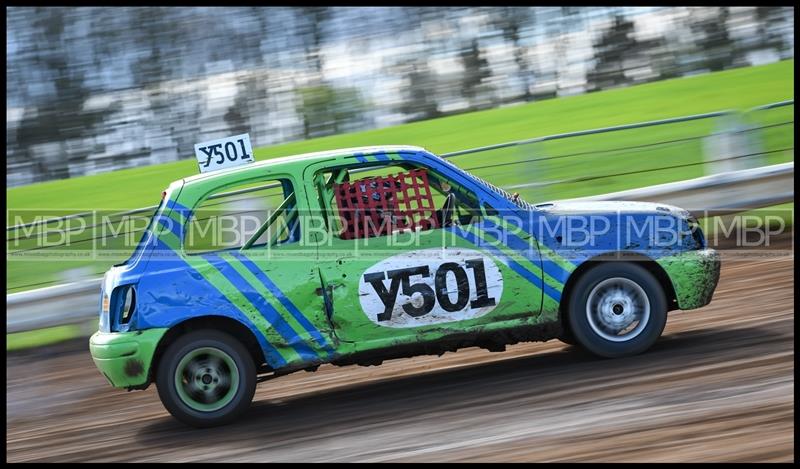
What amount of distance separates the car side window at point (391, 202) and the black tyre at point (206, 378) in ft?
3.52

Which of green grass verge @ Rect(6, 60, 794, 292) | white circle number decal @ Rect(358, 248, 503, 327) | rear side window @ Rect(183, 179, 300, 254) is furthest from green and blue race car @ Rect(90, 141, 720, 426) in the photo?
green grass verge @ Rect(6, 60, 794, 292)

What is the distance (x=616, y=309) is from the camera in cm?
690

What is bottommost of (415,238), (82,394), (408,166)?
(82,394)

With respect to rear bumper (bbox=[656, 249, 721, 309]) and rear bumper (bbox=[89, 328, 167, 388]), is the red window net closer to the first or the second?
rear bumper (bbox=[89, 328, 167, 388])

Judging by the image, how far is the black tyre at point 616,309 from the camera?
6.84 metres

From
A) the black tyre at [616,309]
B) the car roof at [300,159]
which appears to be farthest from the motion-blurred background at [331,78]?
the black tyre at [616,309]

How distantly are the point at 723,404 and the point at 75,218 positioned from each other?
7.46 m

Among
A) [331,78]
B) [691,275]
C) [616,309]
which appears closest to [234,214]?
[616,309]

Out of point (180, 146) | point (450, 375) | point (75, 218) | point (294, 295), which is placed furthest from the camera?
point (180, 146)

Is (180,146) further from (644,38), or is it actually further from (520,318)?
(520,318)

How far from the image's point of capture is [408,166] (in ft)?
22.7

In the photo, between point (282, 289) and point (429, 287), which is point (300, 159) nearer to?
point (282, 289)

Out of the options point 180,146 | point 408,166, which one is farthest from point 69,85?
point 408,166

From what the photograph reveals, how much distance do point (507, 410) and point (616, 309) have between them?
1.24 metres
